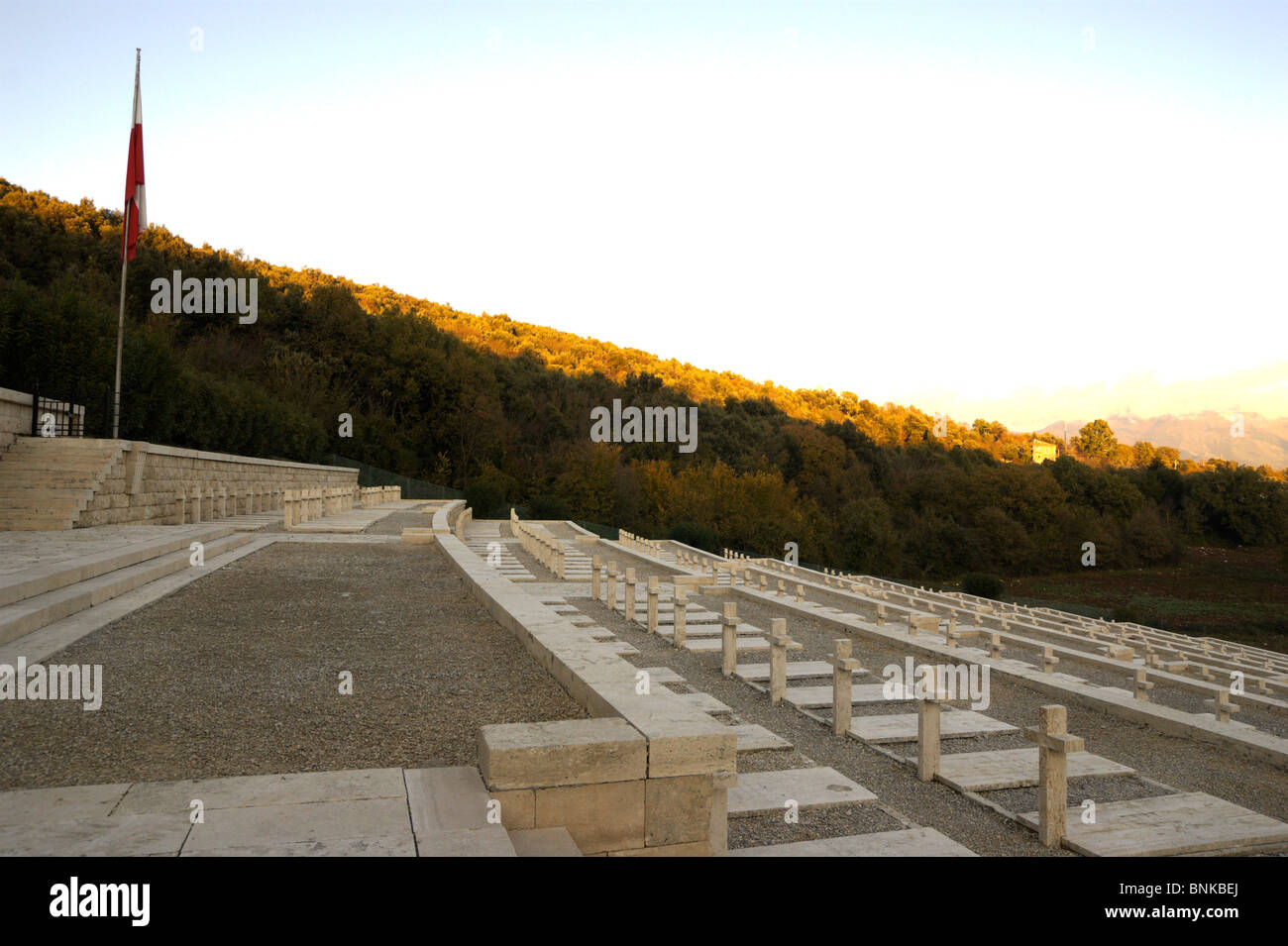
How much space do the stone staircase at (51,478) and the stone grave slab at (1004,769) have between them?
12.7 m

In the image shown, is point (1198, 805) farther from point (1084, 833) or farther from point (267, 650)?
point (267, 650)

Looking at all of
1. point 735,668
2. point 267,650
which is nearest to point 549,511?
point 735,668

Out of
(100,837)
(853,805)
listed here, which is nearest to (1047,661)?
(853,805)

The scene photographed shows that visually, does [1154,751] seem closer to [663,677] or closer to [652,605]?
[663,677]

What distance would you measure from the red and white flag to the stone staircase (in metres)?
3.78

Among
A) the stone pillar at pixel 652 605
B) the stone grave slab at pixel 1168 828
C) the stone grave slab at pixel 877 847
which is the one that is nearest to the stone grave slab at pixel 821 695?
the stone grave slab at pixel 1168 828

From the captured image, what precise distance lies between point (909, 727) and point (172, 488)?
50.7ft

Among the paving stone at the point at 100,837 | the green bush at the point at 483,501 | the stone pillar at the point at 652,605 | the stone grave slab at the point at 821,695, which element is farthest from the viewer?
the green bush at the point at 483,501

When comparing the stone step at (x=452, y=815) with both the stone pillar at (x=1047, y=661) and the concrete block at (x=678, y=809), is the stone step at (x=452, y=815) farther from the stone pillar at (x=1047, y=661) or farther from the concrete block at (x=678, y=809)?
the stone pillar at (x=1047, y=661)

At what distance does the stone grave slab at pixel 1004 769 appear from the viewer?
17.7 ft
